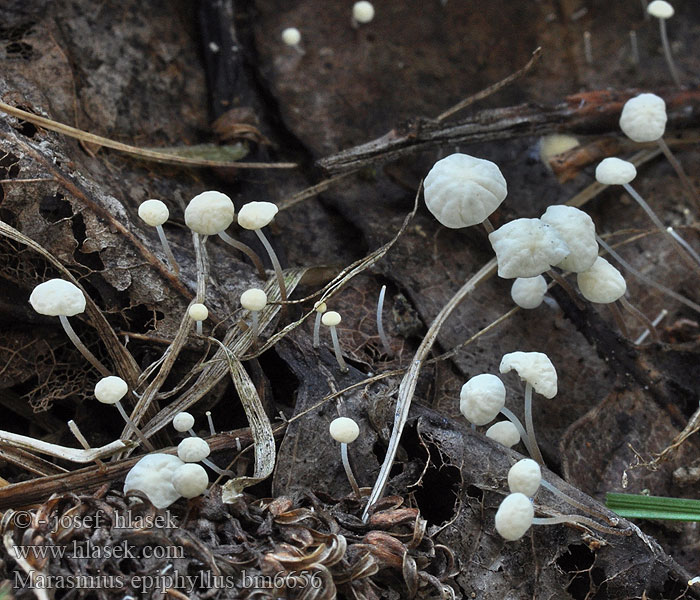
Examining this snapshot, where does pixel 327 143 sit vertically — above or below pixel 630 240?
above

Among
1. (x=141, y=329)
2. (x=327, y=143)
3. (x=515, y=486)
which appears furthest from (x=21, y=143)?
(x=515, y=486)

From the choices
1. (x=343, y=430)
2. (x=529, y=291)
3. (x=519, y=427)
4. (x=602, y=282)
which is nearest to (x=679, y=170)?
(x=602, y=282)

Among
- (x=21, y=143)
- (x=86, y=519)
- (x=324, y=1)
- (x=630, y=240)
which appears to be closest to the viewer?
(x=86, y=519)

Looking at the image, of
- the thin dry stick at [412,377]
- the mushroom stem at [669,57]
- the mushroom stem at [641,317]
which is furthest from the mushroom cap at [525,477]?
the mushroom stem at [669,57]

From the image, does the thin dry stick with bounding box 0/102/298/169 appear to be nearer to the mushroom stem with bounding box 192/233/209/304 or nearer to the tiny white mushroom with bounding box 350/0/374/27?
the mushroom stem with bounding box 192/233/209/304

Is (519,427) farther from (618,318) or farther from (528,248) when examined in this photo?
(618,318)

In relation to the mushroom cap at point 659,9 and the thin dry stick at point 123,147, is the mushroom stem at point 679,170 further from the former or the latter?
the thin dry stick at point 123,147

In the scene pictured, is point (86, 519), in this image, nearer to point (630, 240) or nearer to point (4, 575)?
point (4, 575)
